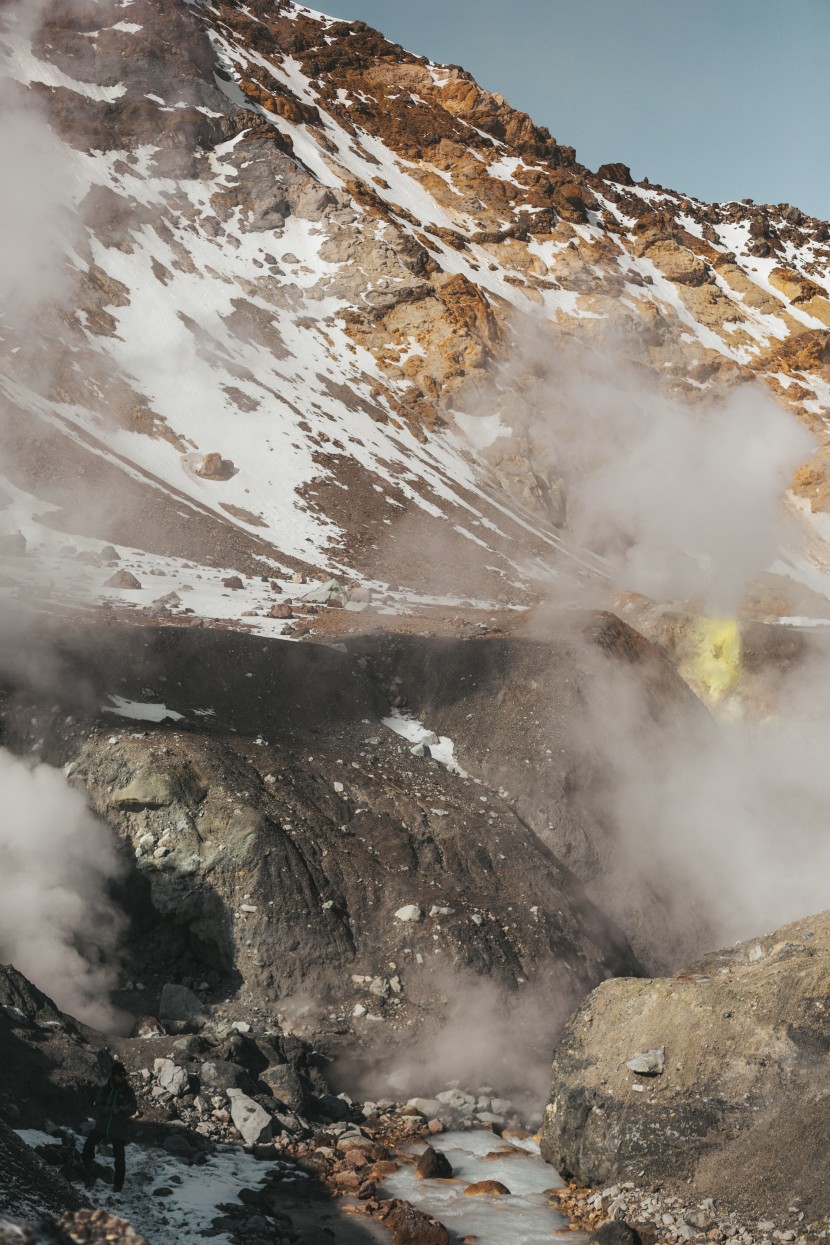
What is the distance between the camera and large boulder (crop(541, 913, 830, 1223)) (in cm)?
917

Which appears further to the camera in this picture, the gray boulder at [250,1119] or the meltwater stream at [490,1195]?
the gray boulder at [250,1119]

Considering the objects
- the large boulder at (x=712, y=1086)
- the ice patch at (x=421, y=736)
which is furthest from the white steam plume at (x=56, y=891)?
the ice patch at (x=421, y=736)

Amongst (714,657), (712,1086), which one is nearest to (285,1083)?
(712,1086)

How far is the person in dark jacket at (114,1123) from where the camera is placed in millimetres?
8398

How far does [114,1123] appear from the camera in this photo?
841 centimetres

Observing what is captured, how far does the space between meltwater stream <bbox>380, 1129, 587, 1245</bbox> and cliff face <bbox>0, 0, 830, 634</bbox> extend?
531 inches

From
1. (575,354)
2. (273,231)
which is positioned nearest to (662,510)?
(575,354)

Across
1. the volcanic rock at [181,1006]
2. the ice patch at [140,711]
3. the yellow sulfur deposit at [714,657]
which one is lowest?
the volcanic rock at [181,1006]

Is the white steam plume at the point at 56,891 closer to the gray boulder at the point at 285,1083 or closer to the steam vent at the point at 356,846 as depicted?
the steam vent at the point at 356,846

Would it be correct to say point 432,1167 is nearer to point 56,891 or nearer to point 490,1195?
point 490,1195

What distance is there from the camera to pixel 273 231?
66.4 m

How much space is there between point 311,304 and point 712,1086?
6025 centimetres

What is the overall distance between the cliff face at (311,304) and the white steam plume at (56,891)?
944 cm

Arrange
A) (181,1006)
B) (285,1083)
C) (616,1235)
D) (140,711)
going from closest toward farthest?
(616,1235), (285,1083), (181,1006), (140,711)
